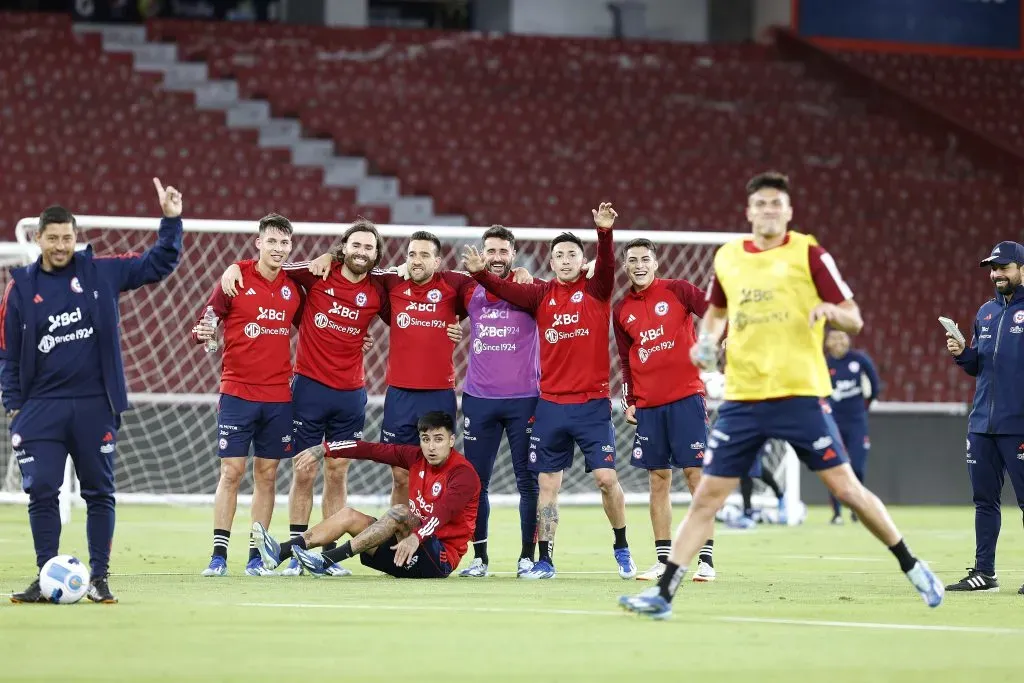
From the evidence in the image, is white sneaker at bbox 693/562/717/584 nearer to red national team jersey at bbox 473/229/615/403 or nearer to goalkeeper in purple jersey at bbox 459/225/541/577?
goalkeeper in purple jersey at bbox 459/225/541/577

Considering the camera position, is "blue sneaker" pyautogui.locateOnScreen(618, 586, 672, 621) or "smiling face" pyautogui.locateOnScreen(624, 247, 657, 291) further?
"smiling face" pyautogui.locateOnScreen(624, 247, 657, 291)

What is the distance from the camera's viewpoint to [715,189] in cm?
2322

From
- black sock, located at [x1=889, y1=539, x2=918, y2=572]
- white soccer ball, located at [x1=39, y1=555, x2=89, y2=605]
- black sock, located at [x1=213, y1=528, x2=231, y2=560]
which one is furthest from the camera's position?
black sock, located at [x1=213, y1=528, x2=231, y2=560]

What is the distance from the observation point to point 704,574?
9.48m

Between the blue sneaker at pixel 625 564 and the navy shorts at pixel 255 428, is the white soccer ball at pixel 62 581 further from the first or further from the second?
the blue sneaker at pixel 625 564

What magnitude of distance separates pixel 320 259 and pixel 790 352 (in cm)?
418

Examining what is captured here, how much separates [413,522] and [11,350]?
2.80 meters

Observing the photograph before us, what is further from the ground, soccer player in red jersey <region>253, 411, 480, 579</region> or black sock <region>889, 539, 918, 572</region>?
black sock <region>889, 539, 918, 572</region>

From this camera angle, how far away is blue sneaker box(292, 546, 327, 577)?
30.7 feet

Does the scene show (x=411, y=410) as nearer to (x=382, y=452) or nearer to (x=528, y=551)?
(x=382, y=452)

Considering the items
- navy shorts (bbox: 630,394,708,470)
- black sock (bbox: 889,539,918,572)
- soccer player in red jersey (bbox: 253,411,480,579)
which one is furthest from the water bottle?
black sock (bbox: 889,539,918,572)

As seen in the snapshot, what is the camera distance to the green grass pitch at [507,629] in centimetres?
542

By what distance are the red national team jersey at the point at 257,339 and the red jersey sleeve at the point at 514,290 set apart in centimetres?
138

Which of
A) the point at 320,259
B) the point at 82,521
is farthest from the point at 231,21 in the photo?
the point at 320,259
